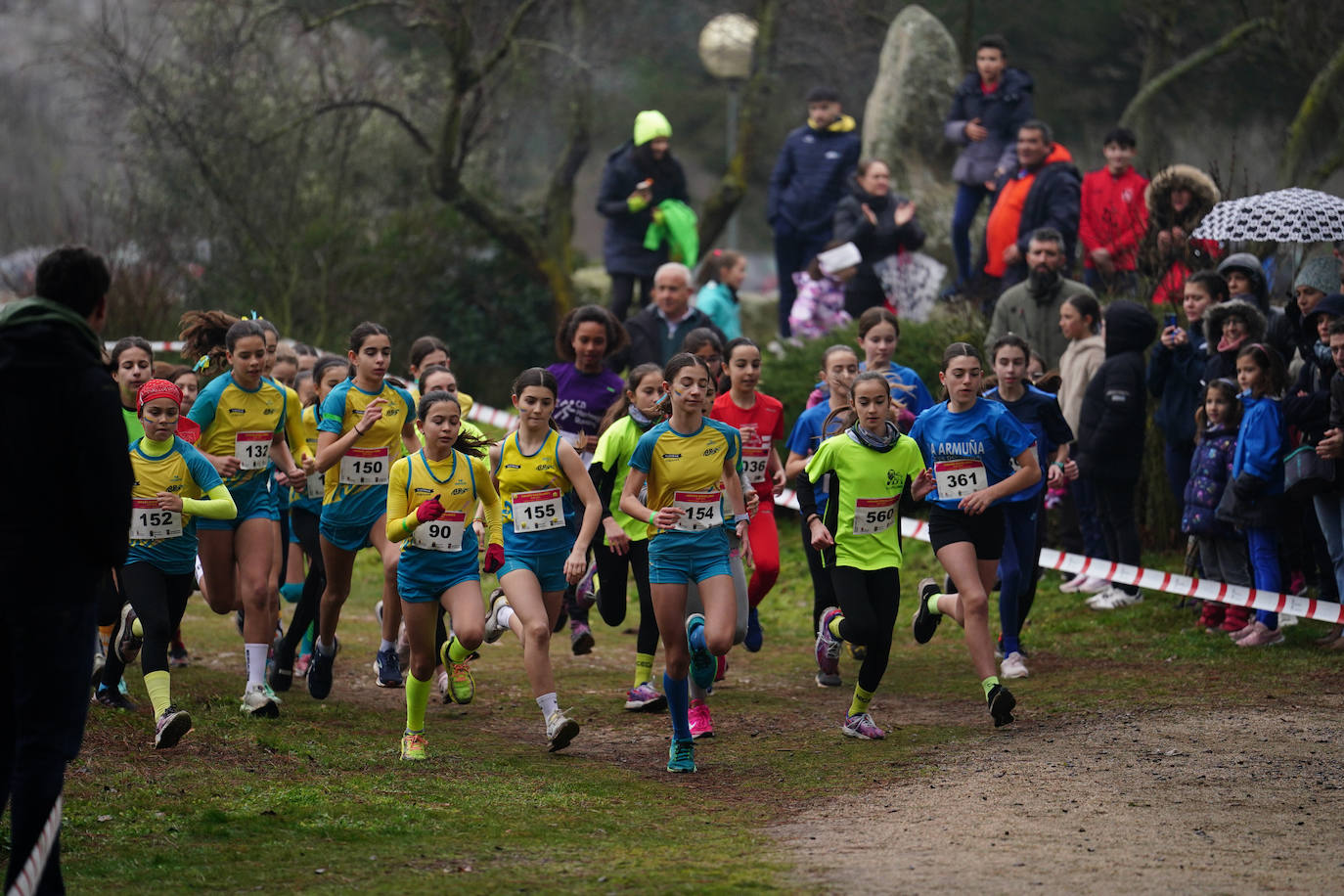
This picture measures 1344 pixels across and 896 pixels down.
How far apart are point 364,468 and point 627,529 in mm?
1472

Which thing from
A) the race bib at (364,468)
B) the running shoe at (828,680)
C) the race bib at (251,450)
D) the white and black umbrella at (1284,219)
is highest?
the white and black umbrella at (1284,219)

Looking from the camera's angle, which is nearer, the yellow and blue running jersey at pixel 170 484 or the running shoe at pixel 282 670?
the yellow and blue running jersey at pixel 170 484

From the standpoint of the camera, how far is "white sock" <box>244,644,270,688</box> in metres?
8.51

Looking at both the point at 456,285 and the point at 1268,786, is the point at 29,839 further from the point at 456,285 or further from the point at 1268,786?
the point at 456,285

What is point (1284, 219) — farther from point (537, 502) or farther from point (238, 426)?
point (238, 426)

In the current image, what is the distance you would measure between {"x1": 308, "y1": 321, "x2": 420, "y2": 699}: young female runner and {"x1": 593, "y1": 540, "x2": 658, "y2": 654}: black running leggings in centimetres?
113

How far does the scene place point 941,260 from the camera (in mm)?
18797

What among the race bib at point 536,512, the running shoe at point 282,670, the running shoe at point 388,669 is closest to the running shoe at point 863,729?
the race bib at point 536,512

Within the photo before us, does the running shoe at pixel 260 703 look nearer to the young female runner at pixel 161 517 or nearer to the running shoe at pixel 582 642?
the young female runner at pixel 161 517

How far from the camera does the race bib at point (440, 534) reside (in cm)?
764

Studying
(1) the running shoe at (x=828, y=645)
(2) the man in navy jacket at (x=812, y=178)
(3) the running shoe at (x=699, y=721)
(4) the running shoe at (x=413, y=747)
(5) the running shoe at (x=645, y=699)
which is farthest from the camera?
(2) the man in navy jacket at (x=812, y=178)

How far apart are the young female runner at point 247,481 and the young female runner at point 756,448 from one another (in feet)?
8.10

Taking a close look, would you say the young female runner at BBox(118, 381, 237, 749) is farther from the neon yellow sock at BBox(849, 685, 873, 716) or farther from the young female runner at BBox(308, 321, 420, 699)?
the neon yellow sock at BBox(849, 685, 873, 716)

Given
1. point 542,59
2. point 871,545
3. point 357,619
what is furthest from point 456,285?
point 871,545
